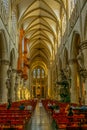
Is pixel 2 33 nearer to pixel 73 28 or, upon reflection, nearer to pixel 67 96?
pixel 73 28

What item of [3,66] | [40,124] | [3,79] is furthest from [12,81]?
[40,124]

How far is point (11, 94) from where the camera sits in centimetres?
3369

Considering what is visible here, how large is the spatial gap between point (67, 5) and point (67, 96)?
12532 mm

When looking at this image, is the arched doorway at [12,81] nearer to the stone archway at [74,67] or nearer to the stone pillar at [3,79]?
the stone pillar at [3,79]

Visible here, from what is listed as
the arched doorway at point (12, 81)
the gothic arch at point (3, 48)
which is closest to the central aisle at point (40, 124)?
the gothic arch at point (3, 48)

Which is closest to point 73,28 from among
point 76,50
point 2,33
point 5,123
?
point 76,50

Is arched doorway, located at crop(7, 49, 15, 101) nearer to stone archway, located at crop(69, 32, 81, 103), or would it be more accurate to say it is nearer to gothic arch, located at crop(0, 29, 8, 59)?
gothic arch, located at crop(0, 29, 8, 59)

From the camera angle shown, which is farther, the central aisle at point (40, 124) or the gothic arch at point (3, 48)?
the gothic arch at point (3, 48)

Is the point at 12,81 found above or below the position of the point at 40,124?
above

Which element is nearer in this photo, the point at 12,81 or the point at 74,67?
the point at 74,67

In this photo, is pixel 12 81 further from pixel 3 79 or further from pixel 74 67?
pixel 74 67

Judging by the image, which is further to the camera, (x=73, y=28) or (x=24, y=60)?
(x=24, y=60)

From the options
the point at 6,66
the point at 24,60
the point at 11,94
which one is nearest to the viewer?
the point at 6,66

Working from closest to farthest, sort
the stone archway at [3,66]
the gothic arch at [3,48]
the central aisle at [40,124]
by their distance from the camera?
the central aisle at [40,124] < the gothic arch at [3,48] < the stone archway at [3,66]
